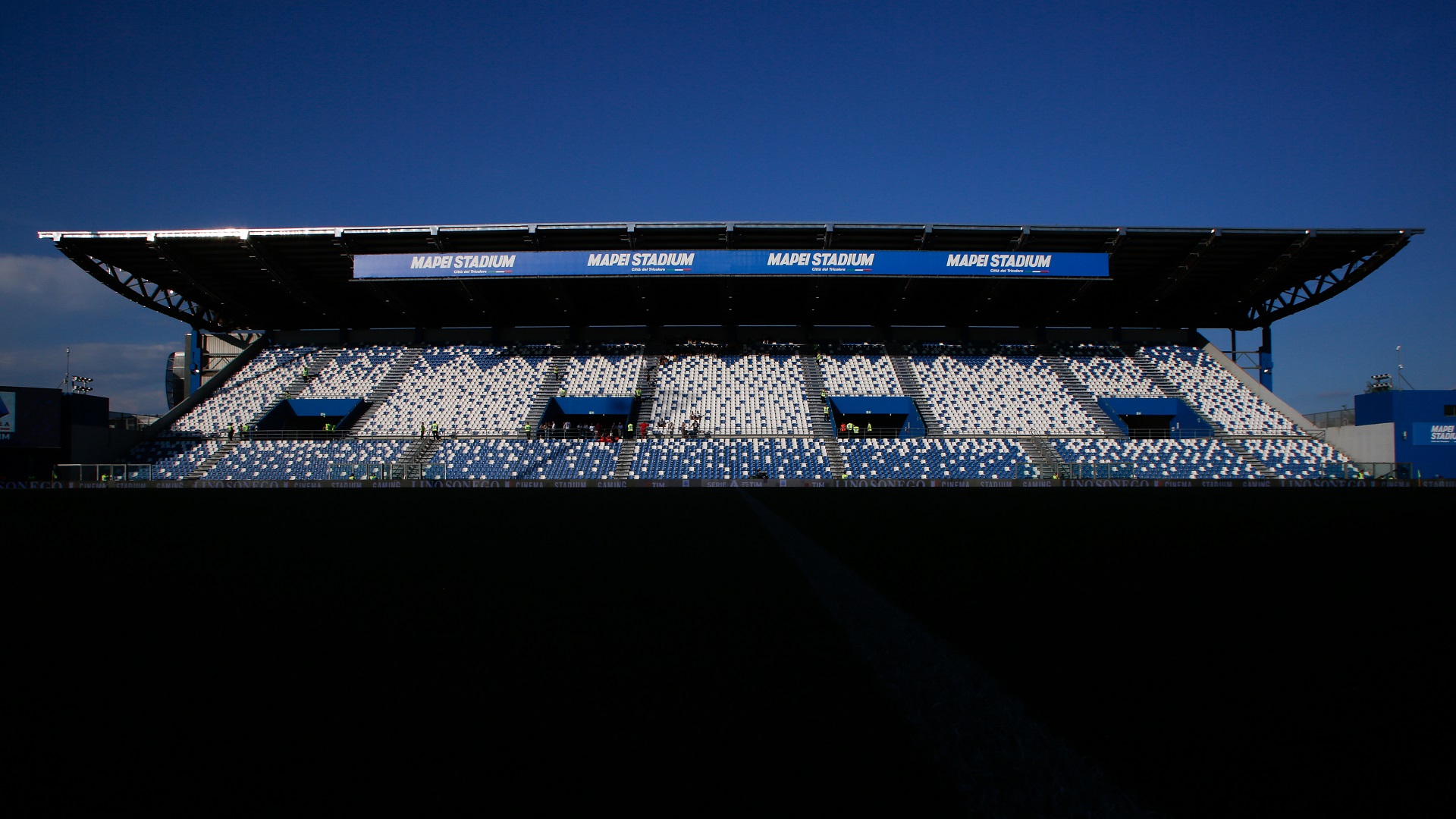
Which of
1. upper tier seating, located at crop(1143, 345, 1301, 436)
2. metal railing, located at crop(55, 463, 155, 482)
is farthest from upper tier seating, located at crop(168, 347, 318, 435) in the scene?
upper tier seating, located at crop(1143, 345, 1301, 436)

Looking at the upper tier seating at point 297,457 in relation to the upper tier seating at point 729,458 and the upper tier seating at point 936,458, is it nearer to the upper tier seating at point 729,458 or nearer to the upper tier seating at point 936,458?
the upper tier seating at point 729,458

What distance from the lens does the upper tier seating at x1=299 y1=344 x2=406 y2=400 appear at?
121 ft

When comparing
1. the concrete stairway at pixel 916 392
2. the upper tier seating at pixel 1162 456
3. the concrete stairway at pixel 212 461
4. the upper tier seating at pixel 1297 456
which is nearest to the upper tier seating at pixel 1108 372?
the upper tier seating at pixel 1162 456

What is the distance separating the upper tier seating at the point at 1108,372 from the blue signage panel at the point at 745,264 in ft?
20.8

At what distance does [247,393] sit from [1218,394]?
167 ft

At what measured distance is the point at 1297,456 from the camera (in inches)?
1250

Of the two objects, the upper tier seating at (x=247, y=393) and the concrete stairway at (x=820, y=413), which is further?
the upper tier seating at (x=247, y=393)

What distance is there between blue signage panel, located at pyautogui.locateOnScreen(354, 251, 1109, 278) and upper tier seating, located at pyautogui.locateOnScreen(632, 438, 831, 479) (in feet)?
26.4

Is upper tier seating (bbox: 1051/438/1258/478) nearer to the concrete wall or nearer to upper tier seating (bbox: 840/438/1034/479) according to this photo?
upper tier seating (bbox: 840/438/1034/479)

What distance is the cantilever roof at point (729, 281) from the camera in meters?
32.9
